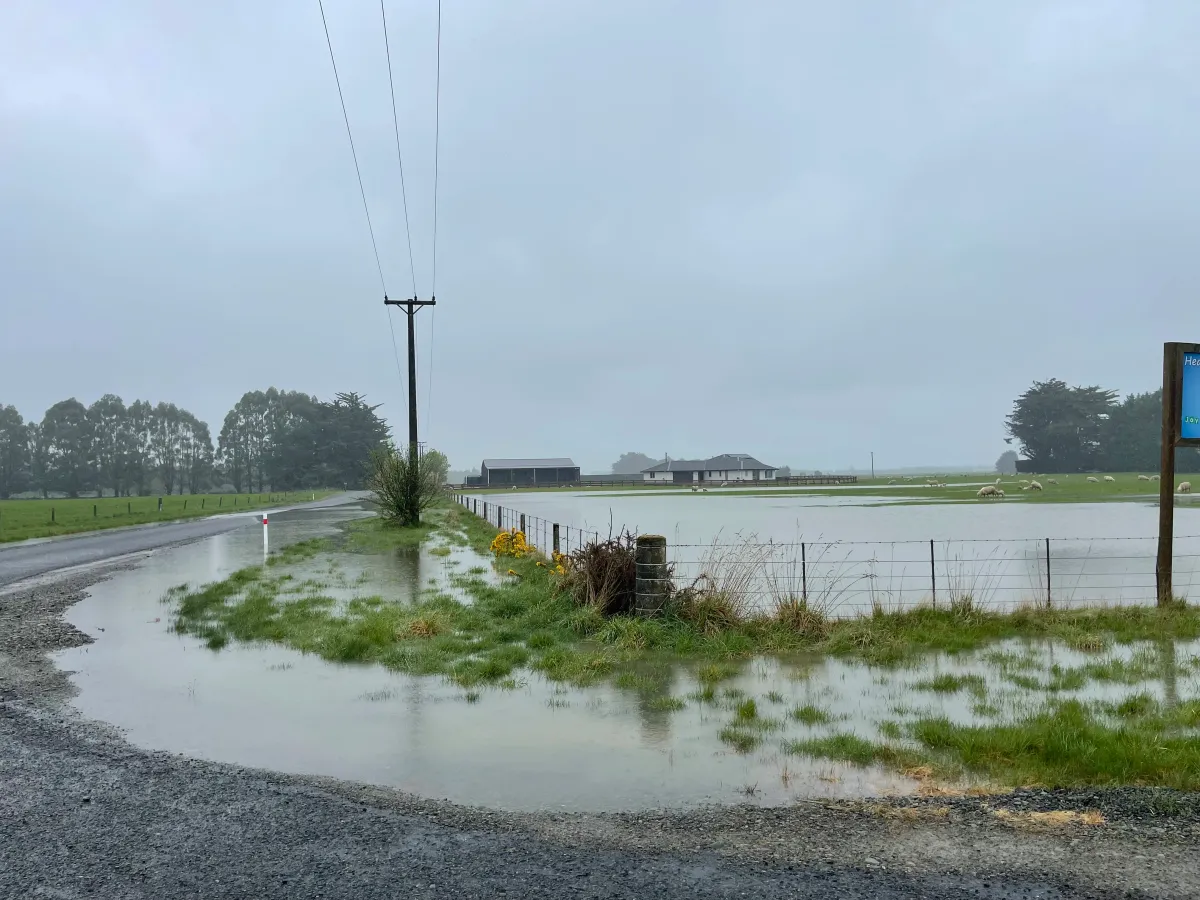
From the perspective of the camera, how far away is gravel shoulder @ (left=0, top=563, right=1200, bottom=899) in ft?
13.1

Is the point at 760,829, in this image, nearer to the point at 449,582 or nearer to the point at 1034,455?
the point at 449,582

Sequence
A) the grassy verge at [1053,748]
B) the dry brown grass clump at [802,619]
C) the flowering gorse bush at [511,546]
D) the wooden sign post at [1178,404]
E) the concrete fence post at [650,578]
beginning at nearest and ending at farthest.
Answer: the grassy verge at [1053,748] < the dry brown grass clump at [802,619] < the concrete fence post at [650,578] < the wooden sign post at [1178,404] < the flowering gorse bush at [511,546]

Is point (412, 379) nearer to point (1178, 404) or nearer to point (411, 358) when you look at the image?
point (411, 358)

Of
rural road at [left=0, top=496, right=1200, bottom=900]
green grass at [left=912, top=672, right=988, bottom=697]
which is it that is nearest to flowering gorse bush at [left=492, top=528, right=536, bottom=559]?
green grass at [left=912, top=672, right=988, bottom=697]

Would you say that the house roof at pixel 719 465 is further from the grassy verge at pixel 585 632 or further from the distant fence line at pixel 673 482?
the grassy verge at pixel 585 632

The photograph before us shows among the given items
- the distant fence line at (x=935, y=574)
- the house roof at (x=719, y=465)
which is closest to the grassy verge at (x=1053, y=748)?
the distant fence line at (x=935, y=574)

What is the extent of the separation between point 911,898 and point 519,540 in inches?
654

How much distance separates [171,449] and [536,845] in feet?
544

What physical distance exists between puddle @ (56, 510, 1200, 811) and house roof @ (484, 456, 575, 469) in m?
123

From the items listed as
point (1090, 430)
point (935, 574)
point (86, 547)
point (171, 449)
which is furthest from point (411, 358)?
point (171, 449)

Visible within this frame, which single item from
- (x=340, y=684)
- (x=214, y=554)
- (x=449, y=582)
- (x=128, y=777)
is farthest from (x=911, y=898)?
(x=214, y=554)

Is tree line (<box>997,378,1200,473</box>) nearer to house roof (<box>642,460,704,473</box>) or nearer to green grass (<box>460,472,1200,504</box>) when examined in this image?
green grass (<box>460,472,1200,504</box>)

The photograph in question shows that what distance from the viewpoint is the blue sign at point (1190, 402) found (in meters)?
11.7

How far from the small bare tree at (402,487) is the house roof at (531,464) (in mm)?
100503
